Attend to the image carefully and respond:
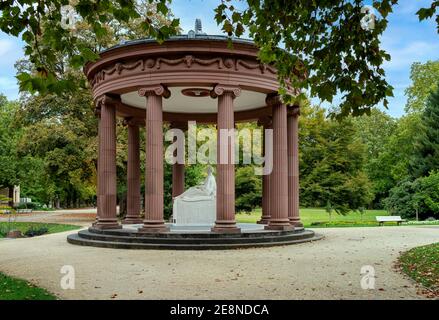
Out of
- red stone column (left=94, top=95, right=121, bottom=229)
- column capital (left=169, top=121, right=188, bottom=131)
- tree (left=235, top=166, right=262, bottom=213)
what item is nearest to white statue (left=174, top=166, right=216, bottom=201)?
red stone column (left=94, top=95, right=121, bottom=229)

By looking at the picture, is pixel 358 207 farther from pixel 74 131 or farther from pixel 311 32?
pixel 311 32

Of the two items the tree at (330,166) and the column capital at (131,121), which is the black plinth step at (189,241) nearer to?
the column capital at (131,121)

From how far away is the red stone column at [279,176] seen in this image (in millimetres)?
17453

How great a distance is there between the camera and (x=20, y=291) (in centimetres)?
838

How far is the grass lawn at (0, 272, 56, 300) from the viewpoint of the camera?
7.85 meters

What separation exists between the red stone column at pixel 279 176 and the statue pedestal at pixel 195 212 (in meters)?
2.93

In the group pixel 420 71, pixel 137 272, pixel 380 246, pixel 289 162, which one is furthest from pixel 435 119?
pixel 137 272

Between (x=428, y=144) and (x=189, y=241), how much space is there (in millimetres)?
36788

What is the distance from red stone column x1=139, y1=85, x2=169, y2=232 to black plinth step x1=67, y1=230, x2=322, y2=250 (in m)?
0.67

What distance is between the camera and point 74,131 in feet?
108

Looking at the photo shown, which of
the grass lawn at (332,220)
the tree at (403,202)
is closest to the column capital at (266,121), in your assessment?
the grass lawn at (332,220)

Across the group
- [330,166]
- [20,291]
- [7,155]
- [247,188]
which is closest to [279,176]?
[20,291]

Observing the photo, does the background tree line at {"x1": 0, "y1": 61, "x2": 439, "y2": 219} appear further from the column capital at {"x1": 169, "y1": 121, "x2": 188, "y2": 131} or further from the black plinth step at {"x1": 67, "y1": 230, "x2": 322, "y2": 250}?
the black plinth step at {"x1": 67, "y1": 230, "x2": 322, "y2": 250}

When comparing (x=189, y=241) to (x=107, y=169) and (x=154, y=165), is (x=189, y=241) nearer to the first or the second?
(x=154, y=165)
